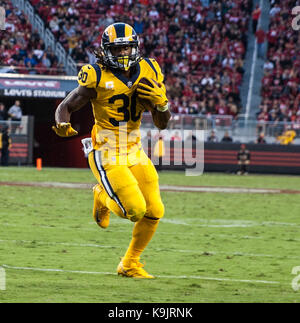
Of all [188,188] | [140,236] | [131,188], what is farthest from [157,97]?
[188,188]

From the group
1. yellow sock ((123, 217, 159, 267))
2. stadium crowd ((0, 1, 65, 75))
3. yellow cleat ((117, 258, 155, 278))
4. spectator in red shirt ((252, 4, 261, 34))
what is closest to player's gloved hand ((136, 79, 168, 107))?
yellow sock ((123, 217, 159, 267))

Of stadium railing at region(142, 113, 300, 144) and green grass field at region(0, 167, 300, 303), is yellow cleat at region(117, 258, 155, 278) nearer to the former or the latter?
green grass field at region(0, 167, 300, 303)

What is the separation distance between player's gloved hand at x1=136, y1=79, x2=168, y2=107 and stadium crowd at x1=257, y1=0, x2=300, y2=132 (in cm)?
1974

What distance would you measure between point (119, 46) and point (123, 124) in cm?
69

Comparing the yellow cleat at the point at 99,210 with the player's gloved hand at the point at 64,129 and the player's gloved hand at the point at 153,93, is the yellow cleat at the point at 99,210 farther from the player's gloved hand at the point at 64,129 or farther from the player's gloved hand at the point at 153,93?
the player's gloved hand at the point at 153,93

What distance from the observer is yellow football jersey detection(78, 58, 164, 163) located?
22.3ft

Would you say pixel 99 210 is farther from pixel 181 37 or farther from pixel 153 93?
pixel 181 37

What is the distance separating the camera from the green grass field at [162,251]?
6.01 metres

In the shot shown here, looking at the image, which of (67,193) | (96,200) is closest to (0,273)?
(96,200)

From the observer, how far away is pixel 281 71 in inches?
1161

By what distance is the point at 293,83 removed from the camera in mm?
28781

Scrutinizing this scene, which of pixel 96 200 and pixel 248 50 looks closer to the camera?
pixel 96 200
